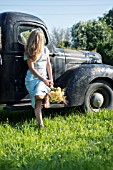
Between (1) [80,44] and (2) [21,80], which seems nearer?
(2) [21,80]

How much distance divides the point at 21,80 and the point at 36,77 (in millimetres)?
444

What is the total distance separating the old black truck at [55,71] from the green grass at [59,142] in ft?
1.29

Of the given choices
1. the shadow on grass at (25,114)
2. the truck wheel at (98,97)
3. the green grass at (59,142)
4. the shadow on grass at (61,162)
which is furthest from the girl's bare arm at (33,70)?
the shadow on grass at (61,162)

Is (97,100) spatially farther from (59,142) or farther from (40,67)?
(59,142)

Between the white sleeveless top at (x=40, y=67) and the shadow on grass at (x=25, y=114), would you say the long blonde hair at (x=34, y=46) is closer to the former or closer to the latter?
the white sleeveless top at (x=40, y=67)

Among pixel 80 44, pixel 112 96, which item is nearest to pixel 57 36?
pixel 80 44

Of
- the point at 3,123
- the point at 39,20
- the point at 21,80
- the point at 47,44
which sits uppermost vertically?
the point at 39,20

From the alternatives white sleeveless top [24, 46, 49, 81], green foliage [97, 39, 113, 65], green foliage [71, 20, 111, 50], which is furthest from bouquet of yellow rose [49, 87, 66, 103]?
green foliage [71, 20, 111, 50]

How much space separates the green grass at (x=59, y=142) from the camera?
12.4 ft

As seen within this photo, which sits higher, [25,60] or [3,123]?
[25,60]

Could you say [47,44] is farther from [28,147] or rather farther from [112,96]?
[28,147]

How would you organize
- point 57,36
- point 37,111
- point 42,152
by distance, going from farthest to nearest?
1. point 57,36
2. point 37,111
3. point 42,152

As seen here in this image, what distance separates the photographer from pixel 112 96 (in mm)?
6500

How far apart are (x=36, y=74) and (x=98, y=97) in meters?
1.49
